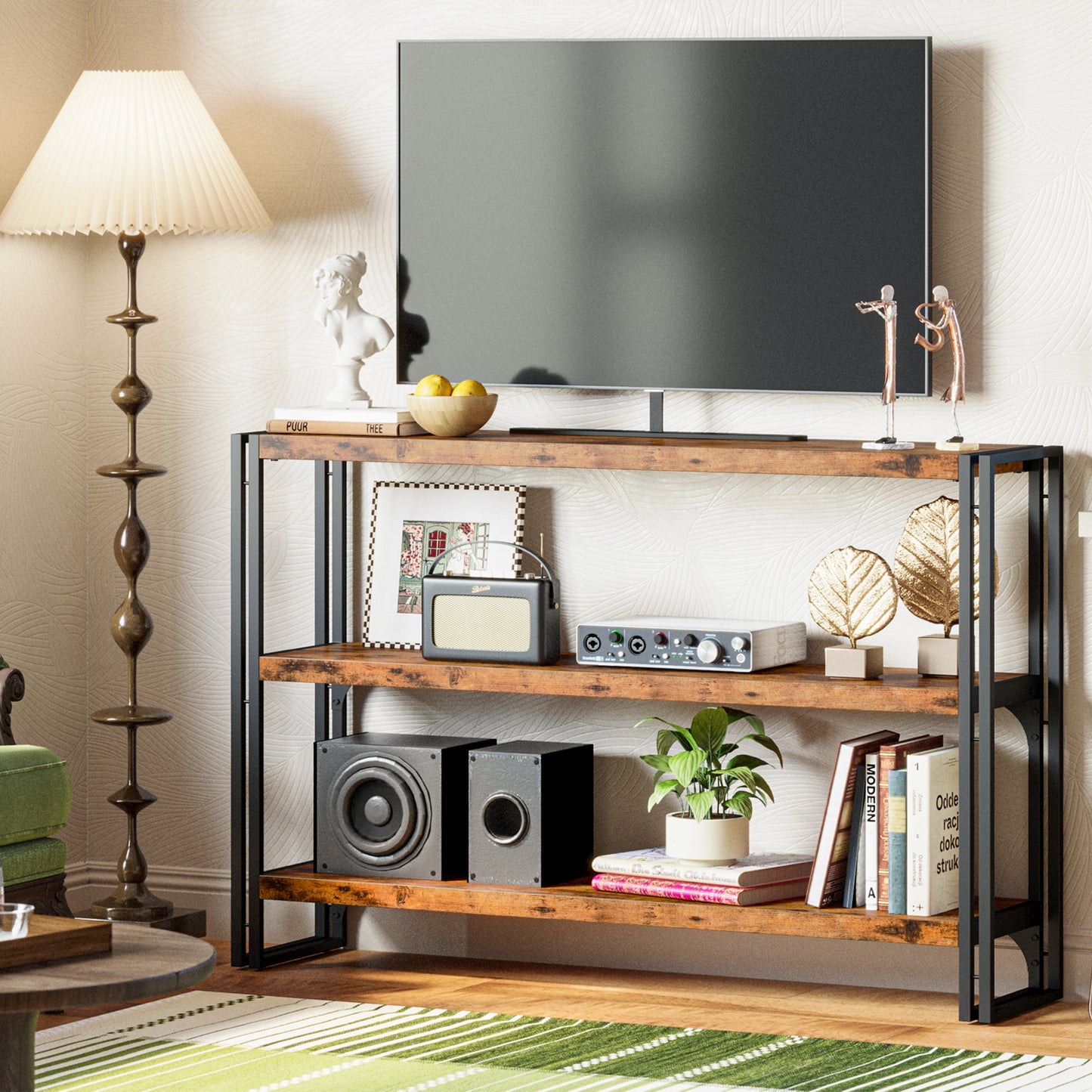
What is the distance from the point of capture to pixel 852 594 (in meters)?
3.61

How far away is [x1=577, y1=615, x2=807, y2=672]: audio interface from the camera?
11.8ft

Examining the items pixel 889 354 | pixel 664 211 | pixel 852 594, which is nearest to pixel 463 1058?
pixel 852 594

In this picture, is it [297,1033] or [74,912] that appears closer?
[297,1033]

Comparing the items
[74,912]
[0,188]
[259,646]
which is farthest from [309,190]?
[74,912]

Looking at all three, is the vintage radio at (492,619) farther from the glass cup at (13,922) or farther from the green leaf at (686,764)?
the glass cup at (13,922)

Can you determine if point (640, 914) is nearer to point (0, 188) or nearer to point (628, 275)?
point (628, 275)

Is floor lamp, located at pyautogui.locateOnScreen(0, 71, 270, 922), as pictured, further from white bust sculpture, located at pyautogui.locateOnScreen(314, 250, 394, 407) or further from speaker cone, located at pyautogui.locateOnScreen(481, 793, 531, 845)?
speaker cone, located at pyautogui.locateOnScreen(481, 793, 531, 845)

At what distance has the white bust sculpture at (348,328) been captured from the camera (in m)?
3.93

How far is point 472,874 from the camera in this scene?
3.79 meters

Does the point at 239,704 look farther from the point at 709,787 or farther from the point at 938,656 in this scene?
the point at 938,656

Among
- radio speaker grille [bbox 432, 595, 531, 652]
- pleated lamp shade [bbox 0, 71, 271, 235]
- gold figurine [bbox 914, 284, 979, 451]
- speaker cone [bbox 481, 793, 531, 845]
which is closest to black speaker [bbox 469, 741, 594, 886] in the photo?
speaker cone [bbox 481, 793, 531, 845]

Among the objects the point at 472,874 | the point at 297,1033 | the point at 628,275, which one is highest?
the point at 628,275

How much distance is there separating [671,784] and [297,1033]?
0.82 metres

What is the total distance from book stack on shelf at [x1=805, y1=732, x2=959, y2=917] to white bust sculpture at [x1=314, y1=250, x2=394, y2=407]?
1.22 metres
